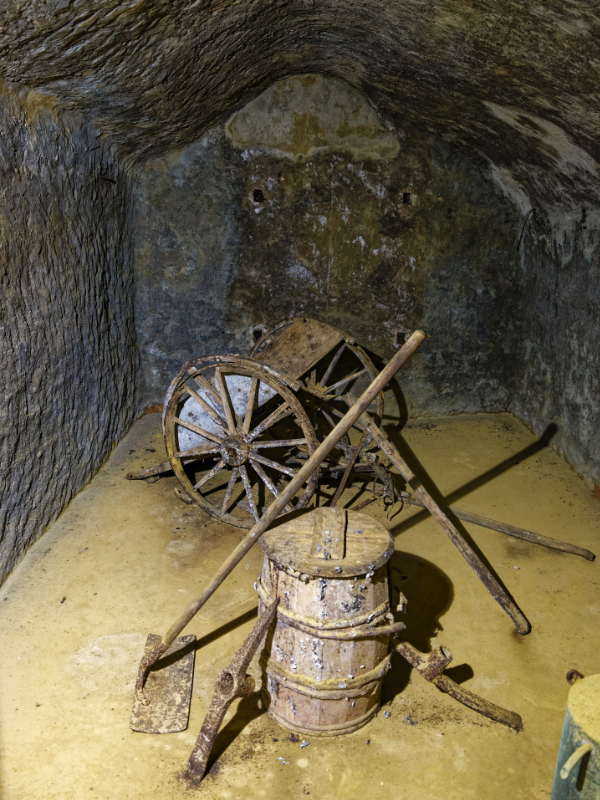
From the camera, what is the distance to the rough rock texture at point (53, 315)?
3.66m

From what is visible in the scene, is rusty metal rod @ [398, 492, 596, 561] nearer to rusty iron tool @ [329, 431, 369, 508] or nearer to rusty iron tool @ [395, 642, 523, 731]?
rusty iron tool @ [329, 431, 369, 508]

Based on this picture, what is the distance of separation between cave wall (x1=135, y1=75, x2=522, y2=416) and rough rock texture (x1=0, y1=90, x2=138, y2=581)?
1.99 ft

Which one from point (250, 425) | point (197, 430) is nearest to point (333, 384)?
point (250, 425)

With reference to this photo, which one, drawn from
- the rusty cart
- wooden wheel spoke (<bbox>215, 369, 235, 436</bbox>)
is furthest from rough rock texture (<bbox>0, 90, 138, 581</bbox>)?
wooden wheel spoke (<bbox>215, 369, 235, 436</bbox>)

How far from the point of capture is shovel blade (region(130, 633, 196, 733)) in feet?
9.15

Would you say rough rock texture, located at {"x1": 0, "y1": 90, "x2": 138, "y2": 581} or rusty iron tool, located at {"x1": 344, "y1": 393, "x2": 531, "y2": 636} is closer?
rusty iron tool, located at {"x1": 344, "y1": 393, "x2": 531, "y2": 636}

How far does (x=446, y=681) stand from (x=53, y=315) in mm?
3274

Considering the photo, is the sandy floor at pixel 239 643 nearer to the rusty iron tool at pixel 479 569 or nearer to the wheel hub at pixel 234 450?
the rusty iron tool at pixel 479 569

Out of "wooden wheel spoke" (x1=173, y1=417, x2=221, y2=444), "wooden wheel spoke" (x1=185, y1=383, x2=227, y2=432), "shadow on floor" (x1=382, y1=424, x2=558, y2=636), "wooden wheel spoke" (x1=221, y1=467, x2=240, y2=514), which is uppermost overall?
"wooden wheel spoke" (x1=185, y1=383, x2=227, y2=432)

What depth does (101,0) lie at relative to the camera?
9.10 feet

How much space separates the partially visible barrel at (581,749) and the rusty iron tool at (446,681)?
0.72 m

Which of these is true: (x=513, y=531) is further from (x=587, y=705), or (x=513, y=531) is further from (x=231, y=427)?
(x=587, y=705)

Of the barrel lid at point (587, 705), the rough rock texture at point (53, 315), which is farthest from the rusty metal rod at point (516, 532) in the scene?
the rough rock texture at point (53, 315)

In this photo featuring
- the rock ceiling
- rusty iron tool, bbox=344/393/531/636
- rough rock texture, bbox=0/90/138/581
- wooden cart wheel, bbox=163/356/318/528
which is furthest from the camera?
wooden cart wheel, bbox=163/356/318/528
